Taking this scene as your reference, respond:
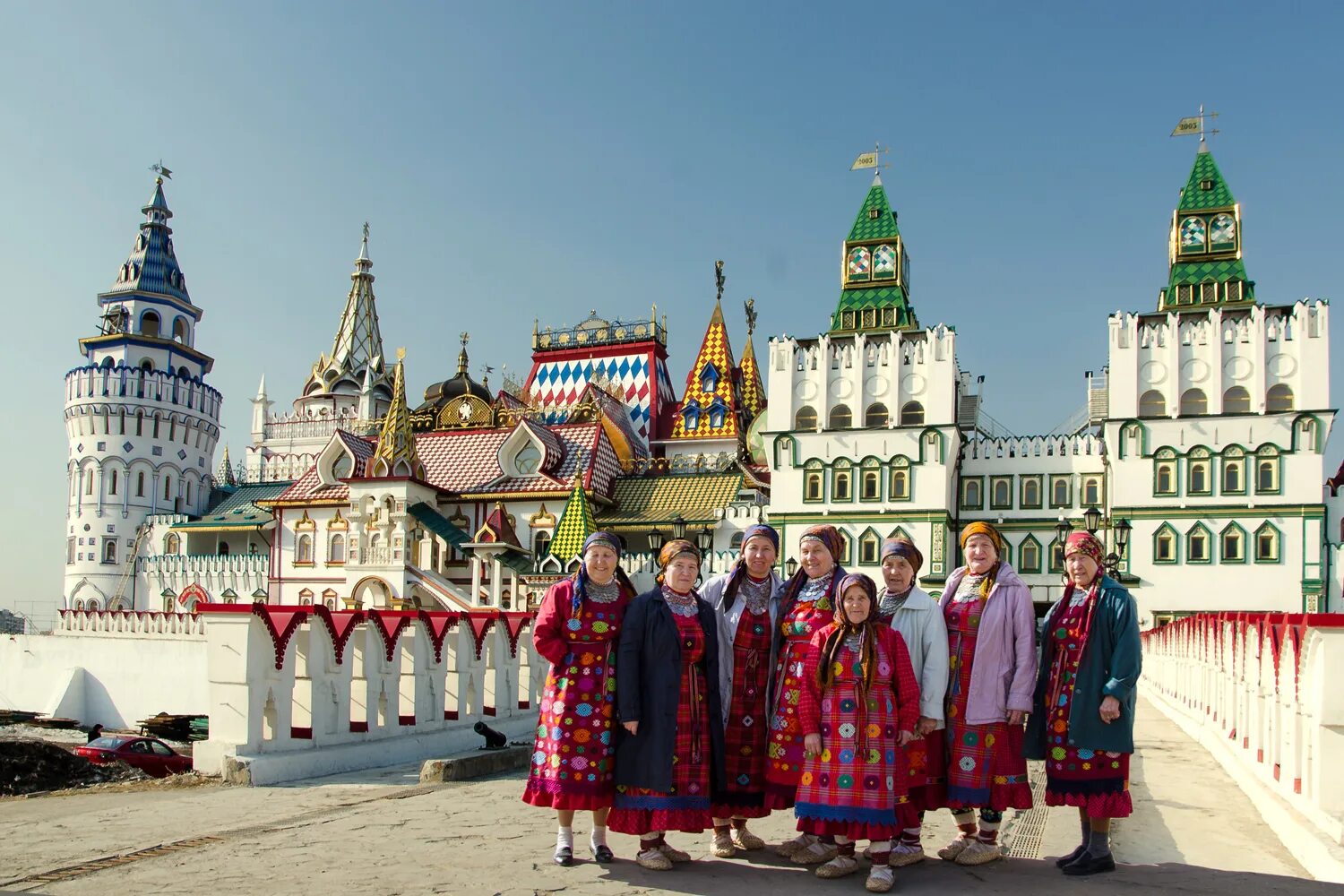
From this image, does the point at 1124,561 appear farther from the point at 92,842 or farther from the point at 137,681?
the point at 92,842

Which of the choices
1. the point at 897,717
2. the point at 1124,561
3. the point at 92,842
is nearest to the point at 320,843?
the point at 92,842

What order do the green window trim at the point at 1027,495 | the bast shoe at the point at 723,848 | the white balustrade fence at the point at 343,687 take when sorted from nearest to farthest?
the bast shoe at the point at 723,848 → the white balustrade fence at the point at 343,687 → the green window trim at the point at 1027,495

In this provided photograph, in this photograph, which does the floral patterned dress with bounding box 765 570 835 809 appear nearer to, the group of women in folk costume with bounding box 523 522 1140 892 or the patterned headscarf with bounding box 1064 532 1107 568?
the group of women in folk costume with bounding box 523 522 1140 892

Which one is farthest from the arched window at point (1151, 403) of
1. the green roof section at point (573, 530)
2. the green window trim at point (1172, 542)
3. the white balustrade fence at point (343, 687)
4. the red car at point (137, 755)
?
the red car at point (137, 755)

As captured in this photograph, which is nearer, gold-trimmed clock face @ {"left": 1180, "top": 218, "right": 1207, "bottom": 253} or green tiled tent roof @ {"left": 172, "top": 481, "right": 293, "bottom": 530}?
gold-trimmed clock face @ {"left": 1180, "top": 218, "right": 1207, "bottom": 253}

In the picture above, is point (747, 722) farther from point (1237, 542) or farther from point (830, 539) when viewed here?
point (1237, 542)

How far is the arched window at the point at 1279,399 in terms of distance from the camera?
31656 millimetres

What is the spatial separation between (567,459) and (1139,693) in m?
21.4

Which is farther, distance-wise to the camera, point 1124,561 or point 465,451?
point 465,451

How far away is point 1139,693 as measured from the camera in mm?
21172

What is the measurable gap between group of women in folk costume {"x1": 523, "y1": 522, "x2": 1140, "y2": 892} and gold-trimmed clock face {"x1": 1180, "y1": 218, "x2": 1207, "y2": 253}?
104ft

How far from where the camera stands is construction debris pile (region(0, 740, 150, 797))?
551 inches

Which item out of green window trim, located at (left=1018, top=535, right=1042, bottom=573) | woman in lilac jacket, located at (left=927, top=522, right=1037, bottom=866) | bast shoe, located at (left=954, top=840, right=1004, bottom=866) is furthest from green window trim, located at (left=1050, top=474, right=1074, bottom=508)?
bast shoe, located at (left=954, top=840, right=1004, bottom=866)

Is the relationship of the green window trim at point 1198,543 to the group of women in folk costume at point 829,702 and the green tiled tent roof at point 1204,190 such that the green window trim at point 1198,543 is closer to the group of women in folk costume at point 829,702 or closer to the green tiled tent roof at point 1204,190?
the green tiled tent roof at point 1204,190
